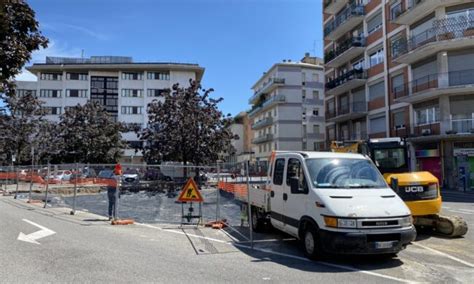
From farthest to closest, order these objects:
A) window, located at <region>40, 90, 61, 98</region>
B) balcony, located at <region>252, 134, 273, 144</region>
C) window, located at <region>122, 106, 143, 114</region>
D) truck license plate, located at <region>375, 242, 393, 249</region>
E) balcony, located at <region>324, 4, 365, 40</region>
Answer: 1. balcony, located at <region>252, 134, 273, 144</region>
2. window, located at <region>122, 106, 143, 114</region>
3. window, located at <region>40, 90, 61, 98</region>
4. balcony, located at <region>324, 4, 365, 40</region>
5. truck license plate, located at <region>375, 242, 393, 249</region>

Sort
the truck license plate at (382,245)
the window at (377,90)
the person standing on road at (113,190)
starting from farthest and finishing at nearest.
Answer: the window at (377,90), the person standing on road at (113,190), the truck license plate at (382,245)

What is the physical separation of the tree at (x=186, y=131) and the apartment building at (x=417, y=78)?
15.7m

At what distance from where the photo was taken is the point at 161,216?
A: 14.9 m

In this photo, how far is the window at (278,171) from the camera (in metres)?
9.94

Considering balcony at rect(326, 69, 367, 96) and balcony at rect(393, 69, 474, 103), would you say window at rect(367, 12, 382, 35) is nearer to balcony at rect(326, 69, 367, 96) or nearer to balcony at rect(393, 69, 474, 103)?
balcony at rect(326, 69, 367, 96)

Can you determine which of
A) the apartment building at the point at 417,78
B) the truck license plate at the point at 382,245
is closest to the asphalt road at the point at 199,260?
the truck license plate at the point at 382,245

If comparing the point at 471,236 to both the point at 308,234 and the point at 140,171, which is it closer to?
the point at 308,234

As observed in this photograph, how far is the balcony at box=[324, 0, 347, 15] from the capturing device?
4831 centimetres

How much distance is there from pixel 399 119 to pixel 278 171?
3064 centimetres

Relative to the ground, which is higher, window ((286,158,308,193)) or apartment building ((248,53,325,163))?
apartment building ((248,53,325,163))

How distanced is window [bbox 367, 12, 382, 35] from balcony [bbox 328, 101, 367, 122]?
7211mm

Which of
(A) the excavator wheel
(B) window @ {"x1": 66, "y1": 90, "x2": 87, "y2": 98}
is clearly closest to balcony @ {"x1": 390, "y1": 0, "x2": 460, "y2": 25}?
(A) the excavator wheel

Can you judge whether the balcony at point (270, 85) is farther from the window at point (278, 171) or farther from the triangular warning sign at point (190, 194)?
the window at point (278, 171)

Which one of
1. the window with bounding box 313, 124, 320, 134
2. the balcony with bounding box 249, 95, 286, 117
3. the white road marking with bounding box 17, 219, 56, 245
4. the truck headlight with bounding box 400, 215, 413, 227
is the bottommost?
the white road marking with bounding box 17, 219, 56, 245
